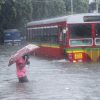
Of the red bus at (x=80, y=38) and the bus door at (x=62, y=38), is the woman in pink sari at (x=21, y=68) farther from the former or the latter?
the bus door at (x=62, y=38)

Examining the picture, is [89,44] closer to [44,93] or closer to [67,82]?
[67,82]

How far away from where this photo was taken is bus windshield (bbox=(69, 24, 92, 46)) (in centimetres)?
3075

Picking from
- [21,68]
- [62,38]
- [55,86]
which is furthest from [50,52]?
[55,86]

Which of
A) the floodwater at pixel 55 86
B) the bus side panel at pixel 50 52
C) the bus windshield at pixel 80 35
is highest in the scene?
the bus windshield at pixel 80 35

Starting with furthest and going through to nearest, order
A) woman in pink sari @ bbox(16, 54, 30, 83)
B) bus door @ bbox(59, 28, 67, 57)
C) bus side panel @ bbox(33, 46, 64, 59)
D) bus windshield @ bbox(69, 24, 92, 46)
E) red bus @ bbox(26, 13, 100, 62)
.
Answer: bus side panel @ bbox(33, 46, 64, 59) < bus door @ bbox(59, 28, 67, 57) < bus windshield @ bbox(69, 24, 92, 46) < red bus @ bbox(26, 13, 100, 62) < woman in pink sari @ bbox(16, 54, 30, 83)

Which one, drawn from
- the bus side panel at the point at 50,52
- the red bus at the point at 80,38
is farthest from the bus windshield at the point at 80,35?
the bus side panel at the point at 50,52

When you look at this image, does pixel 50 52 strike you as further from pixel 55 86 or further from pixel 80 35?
pixel 55 86

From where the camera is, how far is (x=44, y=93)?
16.9 m

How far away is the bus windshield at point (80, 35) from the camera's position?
30.8 m

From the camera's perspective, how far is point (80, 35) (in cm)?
3086

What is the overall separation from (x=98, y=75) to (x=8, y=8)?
5012 cm

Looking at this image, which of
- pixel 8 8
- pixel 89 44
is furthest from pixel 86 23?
pixel 8 8

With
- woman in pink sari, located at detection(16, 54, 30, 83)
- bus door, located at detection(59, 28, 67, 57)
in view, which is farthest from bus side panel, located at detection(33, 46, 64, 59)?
woman in pink sari, located at detection(16, 54, 30, 83)

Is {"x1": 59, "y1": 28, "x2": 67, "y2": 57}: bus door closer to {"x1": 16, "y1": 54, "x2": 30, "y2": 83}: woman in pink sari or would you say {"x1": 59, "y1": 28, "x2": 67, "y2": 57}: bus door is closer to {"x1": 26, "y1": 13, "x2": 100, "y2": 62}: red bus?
{"x1": 26, "y1": 13, "x2": 100, "y2": 62}: red bus
